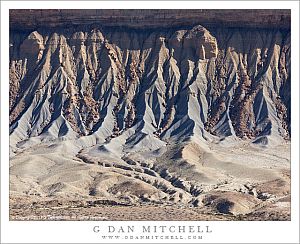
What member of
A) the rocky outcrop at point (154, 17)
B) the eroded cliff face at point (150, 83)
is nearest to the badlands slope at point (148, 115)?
the eroded cliff face at point (150, 83)

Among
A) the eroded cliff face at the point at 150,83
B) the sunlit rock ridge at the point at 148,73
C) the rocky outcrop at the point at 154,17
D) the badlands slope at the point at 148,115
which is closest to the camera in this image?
the badlands slope at the point at 148,115

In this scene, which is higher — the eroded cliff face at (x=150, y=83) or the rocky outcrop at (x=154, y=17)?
the rocky outcrop at (x=154, y=17)

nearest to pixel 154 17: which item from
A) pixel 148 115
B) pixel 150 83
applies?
pixel 150 83

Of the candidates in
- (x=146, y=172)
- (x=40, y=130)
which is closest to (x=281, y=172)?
(x=146, y=172)

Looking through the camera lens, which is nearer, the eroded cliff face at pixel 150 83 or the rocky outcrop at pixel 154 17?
the eroded cliff face at pixel 150 83

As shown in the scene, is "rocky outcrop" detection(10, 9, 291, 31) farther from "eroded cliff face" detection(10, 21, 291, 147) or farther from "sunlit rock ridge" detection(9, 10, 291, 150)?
"eroded cliff face" detection(10, 21, 291, 147)

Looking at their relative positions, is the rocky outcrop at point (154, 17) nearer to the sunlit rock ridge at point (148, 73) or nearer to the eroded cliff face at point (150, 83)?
the sunlit rock ridge at point (148, 73)

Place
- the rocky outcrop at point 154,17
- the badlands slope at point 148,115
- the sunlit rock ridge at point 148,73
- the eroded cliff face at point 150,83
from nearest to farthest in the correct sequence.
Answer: the badlands slope at point 148,115 → the eroded cliff face at point 150,83 → the sunlit rock ridge at point 148,73 → the rocky outcrop at point 154,17
